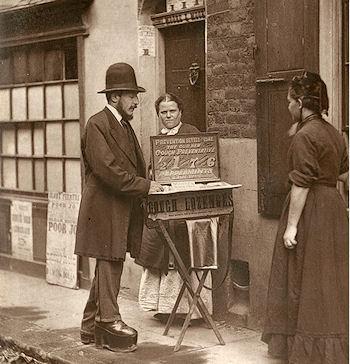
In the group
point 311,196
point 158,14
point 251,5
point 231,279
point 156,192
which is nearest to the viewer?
point 311,196

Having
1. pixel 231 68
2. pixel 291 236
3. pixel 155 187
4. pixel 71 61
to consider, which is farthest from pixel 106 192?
pixel 71 61

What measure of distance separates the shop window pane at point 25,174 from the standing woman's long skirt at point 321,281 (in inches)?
210

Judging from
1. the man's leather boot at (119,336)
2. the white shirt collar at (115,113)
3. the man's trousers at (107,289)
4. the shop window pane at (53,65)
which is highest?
the shop window pane at (53,65)

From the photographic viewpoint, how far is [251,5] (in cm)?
657

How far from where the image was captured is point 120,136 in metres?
6.23

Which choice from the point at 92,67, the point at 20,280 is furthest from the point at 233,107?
the point at 20,280

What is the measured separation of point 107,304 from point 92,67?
3275 mm

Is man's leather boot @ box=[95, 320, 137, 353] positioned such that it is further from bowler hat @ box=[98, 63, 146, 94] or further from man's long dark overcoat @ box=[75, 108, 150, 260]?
bowler hat @ box=[98, 63, 146, 94]

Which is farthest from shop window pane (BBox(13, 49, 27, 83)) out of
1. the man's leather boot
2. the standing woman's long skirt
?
the standing woman's long skirt

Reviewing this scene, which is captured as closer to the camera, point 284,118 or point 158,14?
point 284,118

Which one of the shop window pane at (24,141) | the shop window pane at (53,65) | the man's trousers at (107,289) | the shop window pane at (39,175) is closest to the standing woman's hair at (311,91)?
the man's trousers at (107,289)

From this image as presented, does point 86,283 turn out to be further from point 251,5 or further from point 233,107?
point 251,5

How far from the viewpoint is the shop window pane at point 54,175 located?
945 cm

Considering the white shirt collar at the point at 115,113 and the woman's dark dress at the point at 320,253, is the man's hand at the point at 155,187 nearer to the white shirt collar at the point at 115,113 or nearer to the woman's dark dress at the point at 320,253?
the white shirt collar at the point at 115,113
